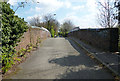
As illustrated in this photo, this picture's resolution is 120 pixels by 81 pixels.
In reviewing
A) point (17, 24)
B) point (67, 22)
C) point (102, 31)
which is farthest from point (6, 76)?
point (67, 22)

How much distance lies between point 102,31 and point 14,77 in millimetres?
7389

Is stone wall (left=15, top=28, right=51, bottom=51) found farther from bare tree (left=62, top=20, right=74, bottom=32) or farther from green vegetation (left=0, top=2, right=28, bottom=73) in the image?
bare tree (left=62, top=20, right=74, bottom=32)

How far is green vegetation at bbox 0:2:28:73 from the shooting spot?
4727mm

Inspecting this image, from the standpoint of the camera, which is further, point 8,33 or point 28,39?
point 28,39

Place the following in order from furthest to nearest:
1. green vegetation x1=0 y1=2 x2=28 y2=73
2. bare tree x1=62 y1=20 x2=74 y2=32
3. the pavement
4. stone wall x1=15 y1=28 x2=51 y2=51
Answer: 1. bare tree x1=62 y1=20 x2=74 y2=32
2. stone wall x1=15 y1=28 x2=51 y2=51
3. the pavement
4. green vegetation x1=0 y1=2 x2=28 y2=73

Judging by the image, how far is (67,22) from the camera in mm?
71750

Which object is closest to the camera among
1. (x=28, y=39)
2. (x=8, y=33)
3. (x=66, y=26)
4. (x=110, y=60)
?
(x=8, y=33)

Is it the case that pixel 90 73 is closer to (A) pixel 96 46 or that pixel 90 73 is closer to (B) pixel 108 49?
(B) pixel 108 49

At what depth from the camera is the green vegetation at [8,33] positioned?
473cm

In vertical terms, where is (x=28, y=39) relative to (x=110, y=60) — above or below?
above

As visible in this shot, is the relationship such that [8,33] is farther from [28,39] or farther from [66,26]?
[66,26]

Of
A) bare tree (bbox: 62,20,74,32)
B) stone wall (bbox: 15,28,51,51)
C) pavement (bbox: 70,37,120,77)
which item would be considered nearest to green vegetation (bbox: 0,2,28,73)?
stone wall (bbox: 15,28,51,51)

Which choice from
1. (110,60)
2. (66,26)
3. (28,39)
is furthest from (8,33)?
(66,26)

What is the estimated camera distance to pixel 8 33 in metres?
4.89
